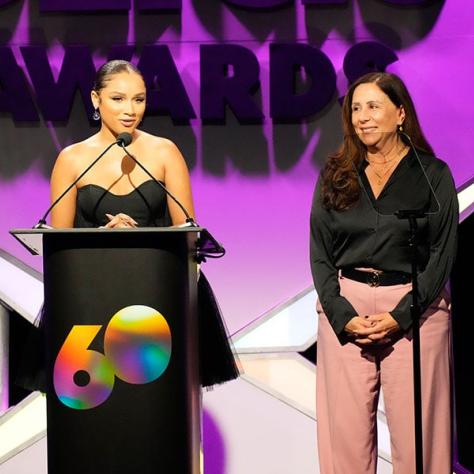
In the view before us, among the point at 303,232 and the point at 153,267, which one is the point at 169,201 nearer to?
the point at 153,267

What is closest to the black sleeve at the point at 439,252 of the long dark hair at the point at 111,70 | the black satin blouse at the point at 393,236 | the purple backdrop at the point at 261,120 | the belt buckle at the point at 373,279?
the black satin blouse at the point at 393,236

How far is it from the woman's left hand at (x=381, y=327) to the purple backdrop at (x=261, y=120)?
1.36 m

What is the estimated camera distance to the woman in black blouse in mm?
3037

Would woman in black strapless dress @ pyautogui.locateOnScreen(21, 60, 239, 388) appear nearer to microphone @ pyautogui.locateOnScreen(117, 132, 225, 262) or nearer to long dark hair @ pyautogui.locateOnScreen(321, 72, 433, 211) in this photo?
microphone @ pyautogui.locateOnScreen(117, 132, 225, 262)

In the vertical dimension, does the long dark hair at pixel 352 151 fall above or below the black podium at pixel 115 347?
above

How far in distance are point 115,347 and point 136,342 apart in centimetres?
6

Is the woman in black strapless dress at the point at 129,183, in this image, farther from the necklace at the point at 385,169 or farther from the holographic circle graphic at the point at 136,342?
the necklace at the point at 385,169

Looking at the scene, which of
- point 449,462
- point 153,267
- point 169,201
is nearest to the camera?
point 153,267

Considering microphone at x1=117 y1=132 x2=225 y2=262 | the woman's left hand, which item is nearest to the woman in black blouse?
the woman's left hand

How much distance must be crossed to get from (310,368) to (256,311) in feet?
1.23

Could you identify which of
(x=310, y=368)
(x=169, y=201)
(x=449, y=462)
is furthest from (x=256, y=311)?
(x=449, y=462)

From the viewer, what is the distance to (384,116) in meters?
3.16

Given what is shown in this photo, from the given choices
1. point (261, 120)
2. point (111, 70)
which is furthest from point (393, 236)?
point (261, 120)

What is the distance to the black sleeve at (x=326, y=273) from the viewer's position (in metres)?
3.06
